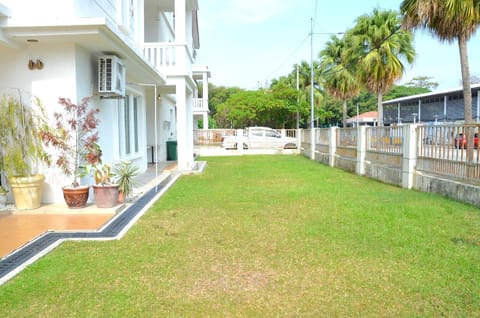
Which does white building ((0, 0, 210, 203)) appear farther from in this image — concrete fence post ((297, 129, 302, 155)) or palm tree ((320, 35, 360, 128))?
palm tree ((320, 35, 360, 128))

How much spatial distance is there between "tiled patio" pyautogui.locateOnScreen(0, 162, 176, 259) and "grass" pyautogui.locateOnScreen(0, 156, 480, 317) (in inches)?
25.6

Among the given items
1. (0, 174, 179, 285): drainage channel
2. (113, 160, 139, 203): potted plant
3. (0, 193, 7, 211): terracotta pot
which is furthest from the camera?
(113, 160, 139, 203): potted plant

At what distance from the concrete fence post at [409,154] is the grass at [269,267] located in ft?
8.60

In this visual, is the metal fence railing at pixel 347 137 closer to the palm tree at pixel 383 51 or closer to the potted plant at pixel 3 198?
the palm tree at pixel 383 51

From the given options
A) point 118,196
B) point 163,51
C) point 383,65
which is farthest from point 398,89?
point 118,196

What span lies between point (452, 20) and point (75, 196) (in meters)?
11.0

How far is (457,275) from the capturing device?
3980mm

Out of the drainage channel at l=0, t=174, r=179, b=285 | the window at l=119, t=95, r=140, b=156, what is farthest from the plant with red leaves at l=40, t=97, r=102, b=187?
the window at l=119, t=95, r=140, b=156

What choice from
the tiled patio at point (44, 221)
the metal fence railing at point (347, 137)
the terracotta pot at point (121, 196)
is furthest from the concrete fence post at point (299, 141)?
the tiled patio at point (44, 221)

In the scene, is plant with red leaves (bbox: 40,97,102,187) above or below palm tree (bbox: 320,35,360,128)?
below

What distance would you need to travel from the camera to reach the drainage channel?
4250 mm

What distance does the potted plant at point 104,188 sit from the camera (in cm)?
699

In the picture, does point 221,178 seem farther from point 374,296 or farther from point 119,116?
point 374,296

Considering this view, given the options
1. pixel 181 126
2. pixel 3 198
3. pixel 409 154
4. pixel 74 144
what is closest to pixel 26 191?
pixel 3 198
